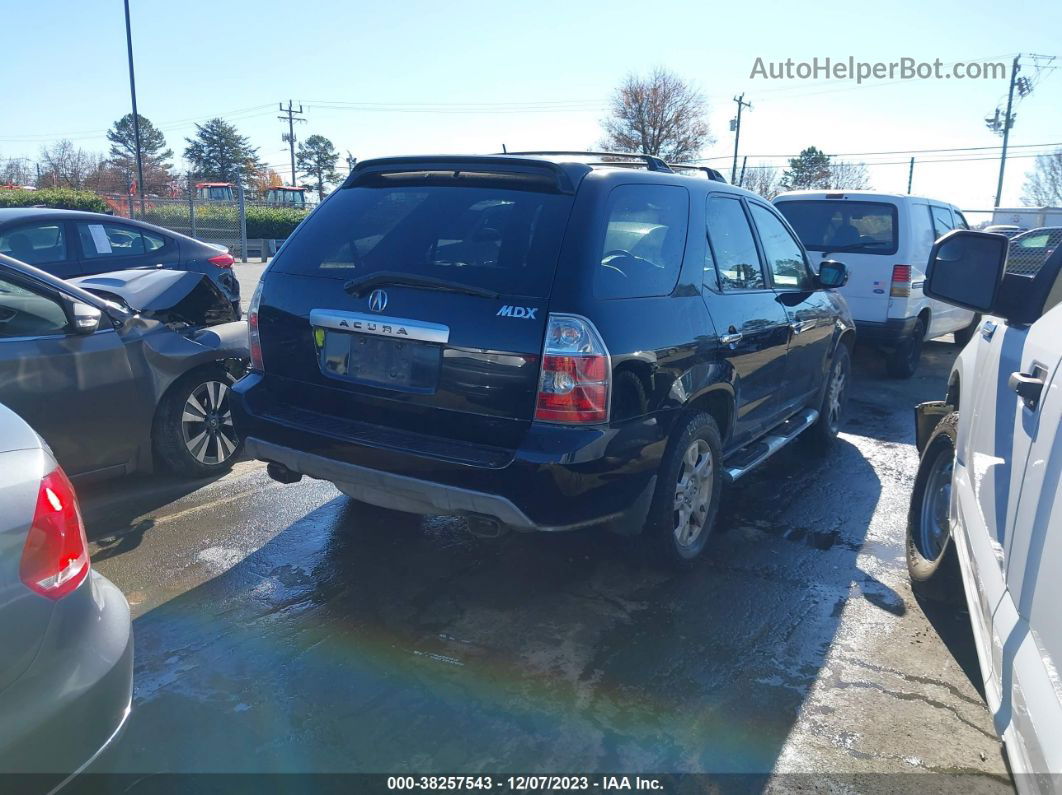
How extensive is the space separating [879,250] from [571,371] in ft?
23.2

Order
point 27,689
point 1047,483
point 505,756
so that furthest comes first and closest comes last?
point 505,756
point 1047,483
point 27,689

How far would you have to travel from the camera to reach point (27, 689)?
69.7 inches

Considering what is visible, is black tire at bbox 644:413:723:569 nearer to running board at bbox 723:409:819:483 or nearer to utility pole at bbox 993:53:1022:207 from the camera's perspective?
running board at bbox 723:409:819:483

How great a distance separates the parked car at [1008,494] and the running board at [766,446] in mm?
935

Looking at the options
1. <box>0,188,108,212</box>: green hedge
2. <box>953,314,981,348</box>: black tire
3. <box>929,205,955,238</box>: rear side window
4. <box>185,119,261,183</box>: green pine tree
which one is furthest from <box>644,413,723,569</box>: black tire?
<box>185,119,261,183</box>: green pine tree

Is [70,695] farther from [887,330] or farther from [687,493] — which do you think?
[887,330]

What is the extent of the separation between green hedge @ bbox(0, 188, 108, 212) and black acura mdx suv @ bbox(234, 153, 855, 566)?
980 inches

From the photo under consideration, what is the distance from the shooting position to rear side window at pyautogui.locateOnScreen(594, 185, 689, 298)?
333cm

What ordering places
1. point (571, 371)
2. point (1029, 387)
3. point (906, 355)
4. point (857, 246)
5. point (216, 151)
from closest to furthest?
point (1029, 387)
point (571, 371)
point (857, 246)
point (906, 355)
point (216, 151)

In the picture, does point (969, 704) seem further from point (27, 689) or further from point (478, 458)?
point (27, 689)

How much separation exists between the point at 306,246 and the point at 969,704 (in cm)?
339

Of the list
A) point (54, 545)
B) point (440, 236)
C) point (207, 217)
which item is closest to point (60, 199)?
point (207, 217)

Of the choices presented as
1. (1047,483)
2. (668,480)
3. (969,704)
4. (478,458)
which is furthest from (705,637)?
(1047,483)

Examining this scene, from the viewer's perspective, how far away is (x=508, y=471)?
10.1 ft
